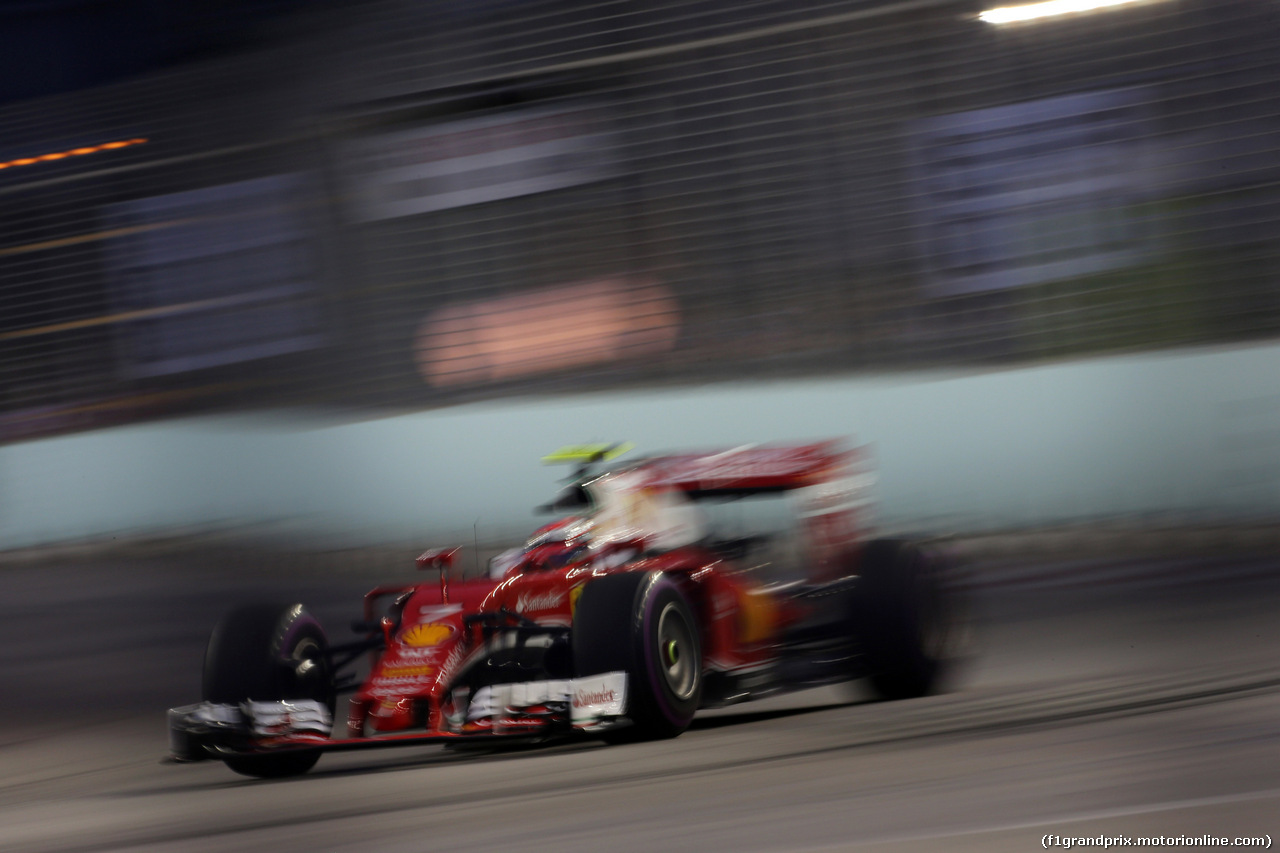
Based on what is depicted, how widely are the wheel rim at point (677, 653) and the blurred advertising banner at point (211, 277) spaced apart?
9.09 m

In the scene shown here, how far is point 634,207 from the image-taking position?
13125 mm

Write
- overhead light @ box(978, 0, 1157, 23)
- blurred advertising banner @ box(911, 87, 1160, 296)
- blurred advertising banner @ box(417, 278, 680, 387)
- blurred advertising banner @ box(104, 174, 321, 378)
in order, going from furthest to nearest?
blurred advertising banner @ box(104, 174, 321, 378) → blurred advertising banner @ box(417, 278, 680, 387) → overhead light @ box(978, 0, 1157, 23) → blurred advertising banner @ box(911, 87, 1160, 296)

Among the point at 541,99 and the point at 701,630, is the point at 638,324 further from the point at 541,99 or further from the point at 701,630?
the point at 701,630

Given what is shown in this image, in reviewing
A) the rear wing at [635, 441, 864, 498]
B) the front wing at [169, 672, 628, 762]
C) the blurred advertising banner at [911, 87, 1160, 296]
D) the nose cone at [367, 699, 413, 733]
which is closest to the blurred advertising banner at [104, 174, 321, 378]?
the blurred advertising banner at [911, 87, 1160, 296]

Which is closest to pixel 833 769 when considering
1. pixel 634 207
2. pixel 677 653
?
pixel 677 653

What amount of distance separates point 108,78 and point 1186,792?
1532 cm

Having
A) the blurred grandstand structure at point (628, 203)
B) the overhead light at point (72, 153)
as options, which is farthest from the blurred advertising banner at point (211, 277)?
the overhead light at point (72, 153)

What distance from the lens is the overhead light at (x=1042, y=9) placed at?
1184 cm

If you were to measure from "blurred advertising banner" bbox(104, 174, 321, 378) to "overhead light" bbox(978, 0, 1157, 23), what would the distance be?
6.38 m

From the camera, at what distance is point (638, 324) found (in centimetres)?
1311

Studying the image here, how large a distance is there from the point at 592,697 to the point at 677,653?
48cm

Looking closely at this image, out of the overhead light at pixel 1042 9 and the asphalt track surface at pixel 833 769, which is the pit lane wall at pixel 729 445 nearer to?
the asphalt track surface at pixel 833 769

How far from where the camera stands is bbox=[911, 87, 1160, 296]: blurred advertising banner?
11719 millimetres

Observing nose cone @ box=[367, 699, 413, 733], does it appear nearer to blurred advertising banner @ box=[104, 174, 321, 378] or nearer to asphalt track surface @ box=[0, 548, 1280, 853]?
asphalt track surface @ box=[0, 548, 1280, 853]
